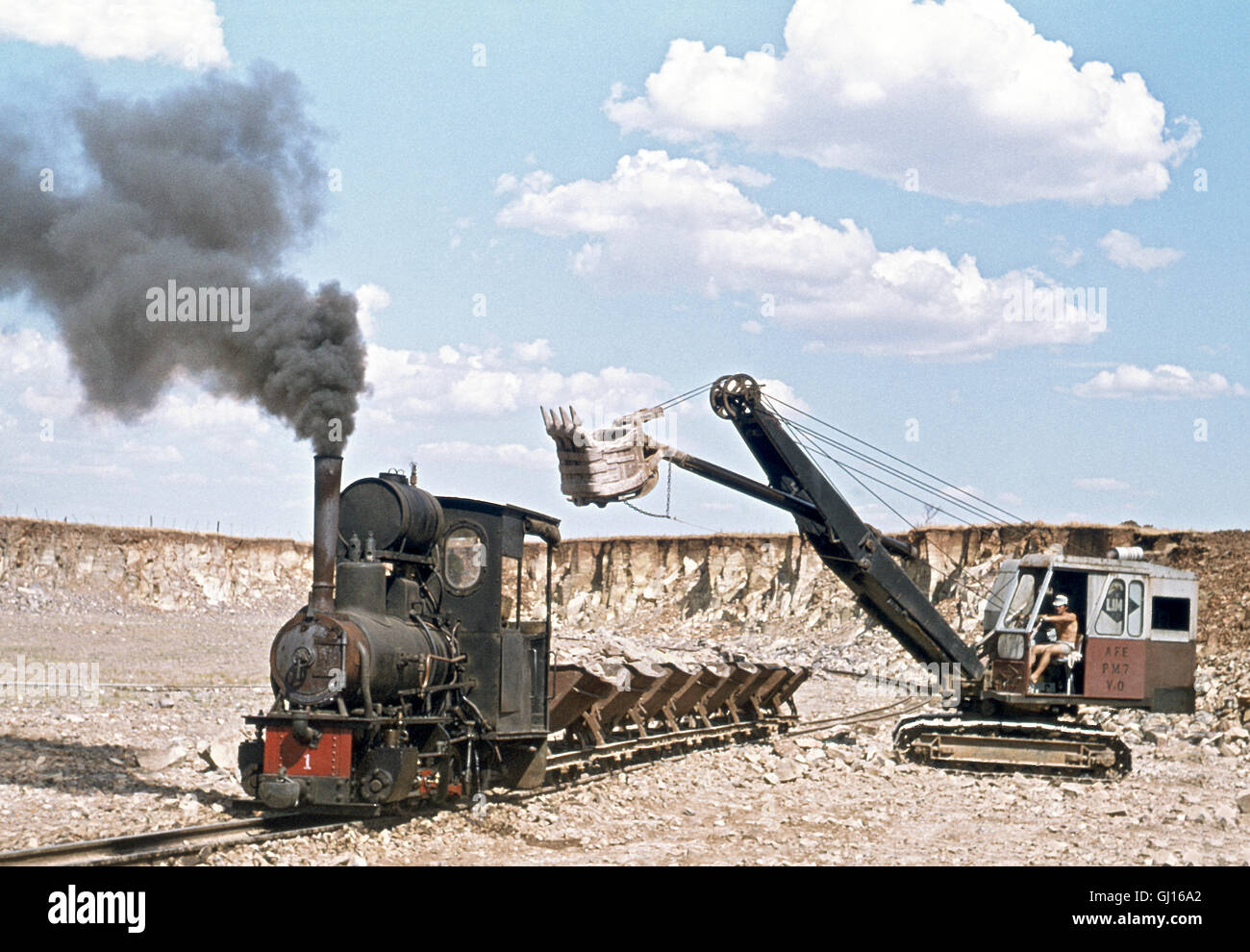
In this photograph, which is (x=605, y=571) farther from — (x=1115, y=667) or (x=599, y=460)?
(x=599, y=460)

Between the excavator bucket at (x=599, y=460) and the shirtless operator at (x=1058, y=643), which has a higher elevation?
the excavator bucket at (x=599, y=460)

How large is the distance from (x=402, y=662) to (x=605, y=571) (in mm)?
45726

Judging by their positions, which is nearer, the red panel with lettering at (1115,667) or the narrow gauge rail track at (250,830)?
the narrow gauge rail track at (250,830)

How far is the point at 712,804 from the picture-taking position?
543 inches

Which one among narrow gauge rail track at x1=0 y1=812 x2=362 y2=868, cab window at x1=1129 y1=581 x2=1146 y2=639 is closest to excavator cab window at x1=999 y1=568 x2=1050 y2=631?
cab window at x1=1129 y1=581 x2=1146 y2=639

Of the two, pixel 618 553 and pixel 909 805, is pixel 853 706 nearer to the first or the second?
pixel 909 805

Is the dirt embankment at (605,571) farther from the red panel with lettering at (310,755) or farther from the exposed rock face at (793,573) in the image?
the red panel with lettering at (310,755)

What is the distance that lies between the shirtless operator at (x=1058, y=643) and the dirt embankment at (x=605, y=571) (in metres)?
22.0

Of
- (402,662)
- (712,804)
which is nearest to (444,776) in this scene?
(402,662)

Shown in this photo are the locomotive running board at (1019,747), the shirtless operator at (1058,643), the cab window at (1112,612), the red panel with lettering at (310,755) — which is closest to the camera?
the red panel with lettering at (310,755)

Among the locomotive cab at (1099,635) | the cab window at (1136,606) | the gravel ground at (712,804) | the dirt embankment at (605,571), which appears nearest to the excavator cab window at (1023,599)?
the locomotive cab at (1099,635)

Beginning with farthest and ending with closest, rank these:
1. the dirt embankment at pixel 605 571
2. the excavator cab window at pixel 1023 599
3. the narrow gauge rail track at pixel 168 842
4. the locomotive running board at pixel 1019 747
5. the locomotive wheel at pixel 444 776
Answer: the dirt embankment at pixel 605 571, the excavator cab window at pixel 1023 599, the locomotive running board at pixel 1019 747, the locomotive wheel at pixel 444 776, the narrow gauge rail track at pixel 168 842

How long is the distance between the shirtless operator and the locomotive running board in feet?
2.38

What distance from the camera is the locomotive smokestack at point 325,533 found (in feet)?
36.6
